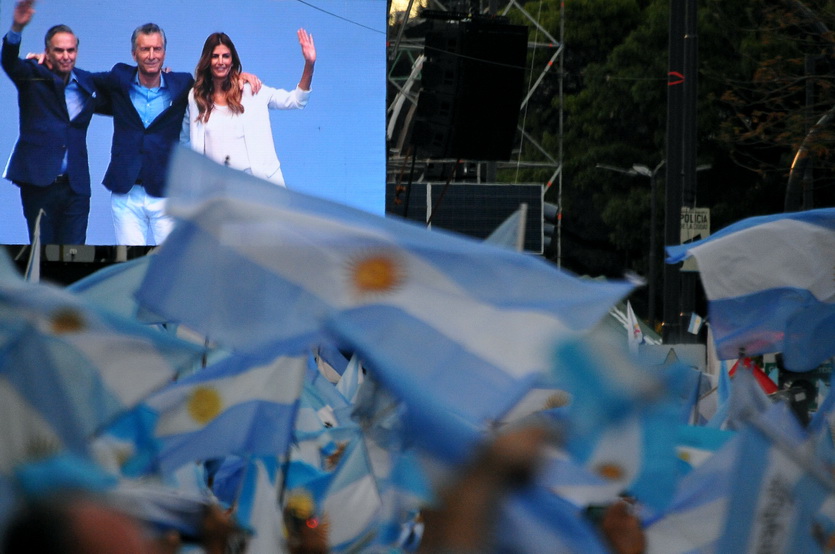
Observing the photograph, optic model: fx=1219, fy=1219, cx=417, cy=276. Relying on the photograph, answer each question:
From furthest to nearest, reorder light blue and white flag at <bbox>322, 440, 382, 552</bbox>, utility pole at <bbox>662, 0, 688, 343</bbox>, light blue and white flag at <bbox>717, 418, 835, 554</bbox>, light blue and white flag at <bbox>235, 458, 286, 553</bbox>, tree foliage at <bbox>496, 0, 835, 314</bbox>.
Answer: tree foliage at <bbox>496, 0, 835, 314</bbox> < utility pole at <bbox>662, 0, 688, 343</bbox> < light blue and white flag at <bbox>322, 440, 382, 552</bbox> < light blue and white flag at <bbox>235, 458, 286, 553</bbox> < light blue and white flag at <bbox>717, 418, 835, 554</bbox>

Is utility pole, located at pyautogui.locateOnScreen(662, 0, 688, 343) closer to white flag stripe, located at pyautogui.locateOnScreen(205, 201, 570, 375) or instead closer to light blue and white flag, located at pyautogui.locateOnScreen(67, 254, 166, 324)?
light blue and white flag, located at pyautogui.locateOnScreen(67, 254, 166, 324)

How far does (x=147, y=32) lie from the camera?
1408 cm

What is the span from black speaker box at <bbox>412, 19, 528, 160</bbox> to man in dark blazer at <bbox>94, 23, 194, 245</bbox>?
3.48 metres

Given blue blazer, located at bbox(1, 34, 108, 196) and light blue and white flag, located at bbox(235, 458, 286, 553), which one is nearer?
light blue and white flag, located at bbox(235, 458, 286, 553)

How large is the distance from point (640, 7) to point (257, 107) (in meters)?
22.8

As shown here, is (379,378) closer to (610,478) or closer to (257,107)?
(610,478)

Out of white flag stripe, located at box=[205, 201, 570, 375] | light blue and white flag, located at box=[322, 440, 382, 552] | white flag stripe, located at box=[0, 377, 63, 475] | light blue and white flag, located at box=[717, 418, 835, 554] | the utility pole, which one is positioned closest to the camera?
white flag stripe, located at box=[205, 201, 570, 375]

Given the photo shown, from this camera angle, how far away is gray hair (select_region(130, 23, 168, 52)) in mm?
14031

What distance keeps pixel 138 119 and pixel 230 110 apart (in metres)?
1.08

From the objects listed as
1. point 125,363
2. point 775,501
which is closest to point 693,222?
point 775,501

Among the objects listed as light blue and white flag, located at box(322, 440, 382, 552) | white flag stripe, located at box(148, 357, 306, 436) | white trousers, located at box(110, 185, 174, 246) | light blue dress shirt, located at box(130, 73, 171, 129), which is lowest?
light blue and white flag, located at box(322, 440, 382, 552)

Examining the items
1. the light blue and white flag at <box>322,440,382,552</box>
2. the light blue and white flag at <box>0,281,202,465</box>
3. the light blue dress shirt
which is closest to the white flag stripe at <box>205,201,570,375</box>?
the light blue and white flag at <box>0,281,202,465</box>

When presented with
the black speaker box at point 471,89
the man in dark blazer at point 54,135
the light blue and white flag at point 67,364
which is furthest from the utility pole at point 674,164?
the light blue and white flag at point 67,364

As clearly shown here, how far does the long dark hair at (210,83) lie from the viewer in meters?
14.0
